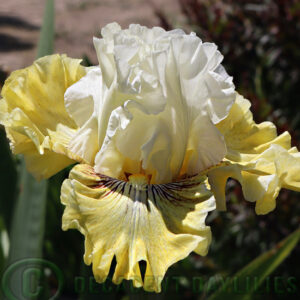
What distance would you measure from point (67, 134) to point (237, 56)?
1356mm

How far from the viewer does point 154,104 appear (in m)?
1.01

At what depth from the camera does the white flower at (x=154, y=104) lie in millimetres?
1005

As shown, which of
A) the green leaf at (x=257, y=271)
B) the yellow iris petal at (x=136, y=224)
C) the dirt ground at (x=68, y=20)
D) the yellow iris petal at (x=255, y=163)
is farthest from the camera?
the dirt ground at (x=68, y=20)

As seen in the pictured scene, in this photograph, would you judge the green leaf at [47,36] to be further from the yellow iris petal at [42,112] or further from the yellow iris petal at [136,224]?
the yellow iris petal at [136,224]

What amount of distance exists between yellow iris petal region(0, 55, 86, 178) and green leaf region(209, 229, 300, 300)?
59 centimetres

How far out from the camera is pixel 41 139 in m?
1.12

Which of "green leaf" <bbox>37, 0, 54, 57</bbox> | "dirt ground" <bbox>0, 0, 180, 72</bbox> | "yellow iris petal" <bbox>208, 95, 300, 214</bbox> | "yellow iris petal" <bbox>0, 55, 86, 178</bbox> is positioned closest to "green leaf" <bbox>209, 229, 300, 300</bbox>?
"yellow iris petal" <bbox>208, 95, 300, 214</bbox>

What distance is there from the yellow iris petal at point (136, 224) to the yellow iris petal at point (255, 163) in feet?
0.28

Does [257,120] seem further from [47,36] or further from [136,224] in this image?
[136,224]

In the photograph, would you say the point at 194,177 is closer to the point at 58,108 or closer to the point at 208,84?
the point at 208,84

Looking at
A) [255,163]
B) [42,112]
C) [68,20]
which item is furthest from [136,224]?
[68,20]

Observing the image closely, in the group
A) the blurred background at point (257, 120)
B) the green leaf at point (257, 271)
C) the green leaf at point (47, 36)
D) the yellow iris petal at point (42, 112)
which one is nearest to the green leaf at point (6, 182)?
the blurred background at point (257, 120)

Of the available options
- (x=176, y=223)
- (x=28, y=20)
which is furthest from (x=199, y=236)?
(x=28, y=20)

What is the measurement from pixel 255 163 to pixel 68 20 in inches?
248
